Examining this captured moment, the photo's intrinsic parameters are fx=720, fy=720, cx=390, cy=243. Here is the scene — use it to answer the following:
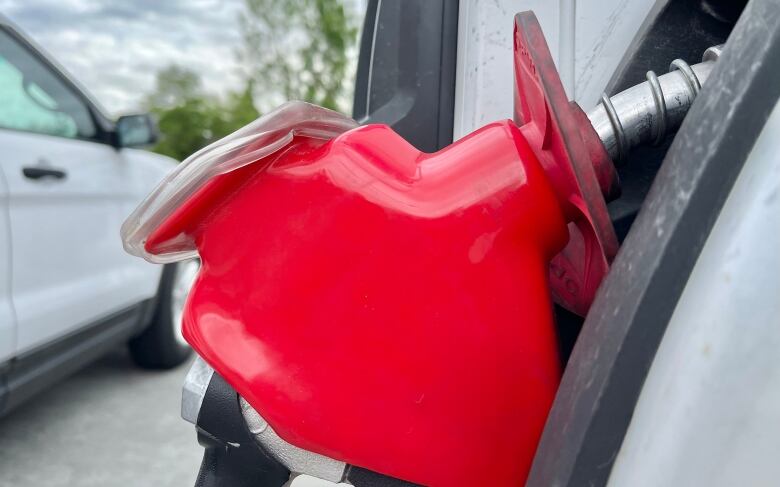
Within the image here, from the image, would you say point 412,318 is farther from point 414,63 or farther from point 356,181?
point 414,63

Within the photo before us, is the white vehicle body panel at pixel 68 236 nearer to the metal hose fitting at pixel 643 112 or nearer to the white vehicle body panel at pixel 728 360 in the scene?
the metal hose fitting at pixel 643 112

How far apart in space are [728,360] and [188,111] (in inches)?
1166

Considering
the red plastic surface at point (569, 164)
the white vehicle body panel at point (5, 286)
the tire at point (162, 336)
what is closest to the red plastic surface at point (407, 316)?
the red plastic surface at point (569, 164)

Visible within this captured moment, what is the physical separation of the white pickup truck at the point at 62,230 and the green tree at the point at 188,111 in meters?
24.2

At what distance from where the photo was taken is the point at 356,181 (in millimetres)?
789

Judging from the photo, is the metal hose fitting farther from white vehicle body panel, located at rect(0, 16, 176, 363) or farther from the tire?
the tire

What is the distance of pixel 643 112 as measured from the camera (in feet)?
2.86

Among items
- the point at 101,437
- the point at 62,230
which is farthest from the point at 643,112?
the point at 101,437

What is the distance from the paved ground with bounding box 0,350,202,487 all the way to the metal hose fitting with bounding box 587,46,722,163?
2349mm

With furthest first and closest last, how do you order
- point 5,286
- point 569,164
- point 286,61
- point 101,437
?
point 286,61, point 101,437, point 5,286, point 569,164

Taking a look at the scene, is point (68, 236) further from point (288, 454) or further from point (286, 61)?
point (286, 61)

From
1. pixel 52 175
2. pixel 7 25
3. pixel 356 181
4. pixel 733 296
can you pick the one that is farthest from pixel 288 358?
pixel 7 25

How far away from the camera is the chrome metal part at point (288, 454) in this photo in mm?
858

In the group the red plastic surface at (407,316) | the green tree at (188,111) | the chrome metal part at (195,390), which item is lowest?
the green tree at (188,111)
